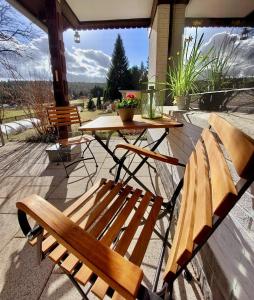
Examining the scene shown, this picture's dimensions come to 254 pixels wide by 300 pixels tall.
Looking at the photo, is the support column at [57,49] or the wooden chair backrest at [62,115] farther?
the support column at [57,49]

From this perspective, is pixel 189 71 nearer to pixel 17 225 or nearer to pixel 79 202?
pixel 79 202

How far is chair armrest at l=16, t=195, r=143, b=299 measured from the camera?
508 millimetres

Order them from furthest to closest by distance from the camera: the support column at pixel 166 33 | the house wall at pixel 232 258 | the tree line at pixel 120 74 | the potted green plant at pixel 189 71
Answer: the tree line at pixel 120 74 → the support column at pixel 166 33 → the potted green plant at pixel 189 71 → the house wall at pixel 232 258

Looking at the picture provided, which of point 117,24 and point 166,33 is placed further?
point 117,24

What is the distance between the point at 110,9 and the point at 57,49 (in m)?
2.19

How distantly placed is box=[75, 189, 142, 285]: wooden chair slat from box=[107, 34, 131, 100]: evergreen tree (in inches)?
783

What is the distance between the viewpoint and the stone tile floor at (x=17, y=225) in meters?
1.22

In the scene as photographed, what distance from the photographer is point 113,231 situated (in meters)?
1.03

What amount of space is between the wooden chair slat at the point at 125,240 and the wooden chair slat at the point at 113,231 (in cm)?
4

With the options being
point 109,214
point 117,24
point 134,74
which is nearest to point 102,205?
point 109,214

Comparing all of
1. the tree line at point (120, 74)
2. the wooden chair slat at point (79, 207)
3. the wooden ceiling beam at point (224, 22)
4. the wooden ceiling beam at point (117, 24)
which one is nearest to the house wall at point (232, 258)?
the wooden chair slat at point (79, 207)

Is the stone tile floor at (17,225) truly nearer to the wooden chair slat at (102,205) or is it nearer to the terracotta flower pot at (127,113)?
the wooden chair slat at (102,205)

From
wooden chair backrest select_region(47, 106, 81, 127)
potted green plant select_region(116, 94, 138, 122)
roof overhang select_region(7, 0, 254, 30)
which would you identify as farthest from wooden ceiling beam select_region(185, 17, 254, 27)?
wooden chair backrest select_region(47, 106, 81, 127)

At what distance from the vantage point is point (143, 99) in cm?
231
